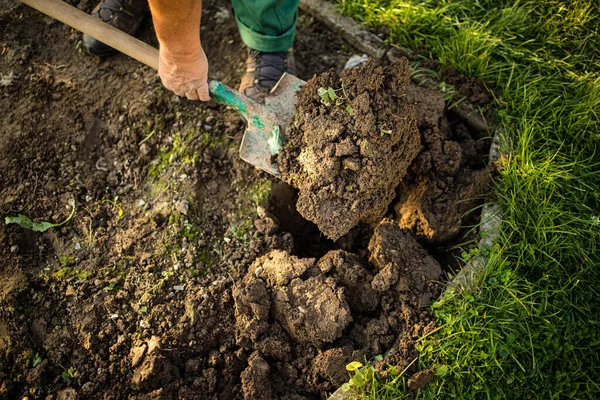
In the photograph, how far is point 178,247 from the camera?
2406mm

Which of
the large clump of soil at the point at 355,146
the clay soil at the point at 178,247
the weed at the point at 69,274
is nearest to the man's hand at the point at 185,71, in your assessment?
the clay soil at the point at 178,247

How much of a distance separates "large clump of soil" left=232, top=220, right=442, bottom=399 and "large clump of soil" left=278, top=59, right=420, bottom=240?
0.77 feet

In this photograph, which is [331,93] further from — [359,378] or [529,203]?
[359,378]

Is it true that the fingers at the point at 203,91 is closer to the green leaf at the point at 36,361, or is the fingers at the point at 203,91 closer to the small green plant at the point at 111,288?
the small green plant at the point at 111,288

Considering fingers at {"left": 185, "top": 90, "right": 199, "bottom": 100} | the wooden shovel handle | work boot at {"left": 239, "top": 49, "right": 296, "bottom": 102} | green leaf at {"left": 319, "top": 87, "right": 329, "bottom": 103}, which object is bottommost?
work boot at {"left": 239, "top": 49, "right": 296, "bottom": 102}

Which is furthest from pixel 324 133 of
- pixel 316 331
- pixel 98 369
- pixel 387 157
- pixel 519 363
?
pixel 98 369

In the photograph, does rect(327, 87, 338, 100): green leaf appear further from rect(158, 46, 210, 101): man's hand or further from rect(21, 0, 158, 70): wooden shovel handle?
rect(21, 0, 158, 70): wooden shovel handle

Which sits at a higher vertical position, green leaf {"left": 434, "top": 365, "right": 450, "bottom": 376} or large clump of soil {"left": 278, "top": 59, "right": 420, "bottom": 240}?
large clump of soil {"left": 278, "top": 59, "right": 420, "bottom": 240}

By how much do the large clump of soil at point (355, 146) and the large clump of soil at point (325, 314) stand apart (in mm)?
236

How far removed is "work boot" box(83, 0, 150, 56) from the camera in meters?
2.80

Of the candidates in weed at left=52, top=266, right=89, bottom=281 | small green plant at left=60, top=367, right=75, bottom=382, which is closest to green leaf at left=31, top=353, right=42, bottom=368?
small green plant at left=60, top=367, right=75, bottom=382

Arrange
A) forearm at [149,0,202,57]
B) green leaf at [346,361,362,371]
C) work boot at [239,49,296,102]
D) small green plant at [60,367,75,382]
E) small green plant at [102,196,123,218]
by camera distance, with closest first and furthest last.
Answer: forearm at [149,0,202,57] → green leaf at [346,361,362,371] → small green plant at [60,367,75,382] → small green plant at [102,196,123,218] → work boot at [239,49,296,102]

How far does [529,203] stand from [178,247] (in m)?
1.85

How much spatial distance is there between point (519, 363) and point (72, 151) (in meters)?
2.56
